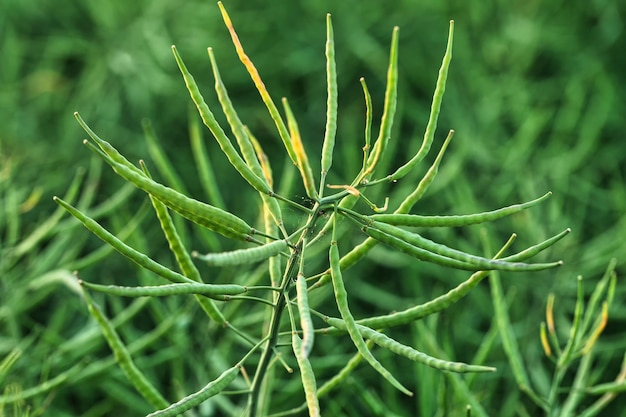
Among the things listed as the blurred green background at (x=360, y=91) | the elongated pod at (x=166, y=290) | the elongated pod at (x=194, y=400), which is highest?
the elongated pod at (x=166, y=290)

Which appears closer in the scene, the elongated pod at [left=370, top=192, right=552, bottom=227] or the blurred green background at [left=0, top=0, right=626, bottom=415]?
the elongated pod at [left=370, top=192, right=552, bottom=227]

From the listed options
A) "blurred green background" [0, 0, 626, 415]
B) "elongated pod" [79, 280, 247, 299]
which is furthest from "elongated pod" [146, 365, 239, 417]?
"blurred green background" [0, 0, 626, 415]

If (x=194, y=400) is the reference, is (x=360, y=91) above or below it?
below

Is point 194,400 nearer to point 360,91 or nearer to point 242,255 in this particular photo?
point 242,255

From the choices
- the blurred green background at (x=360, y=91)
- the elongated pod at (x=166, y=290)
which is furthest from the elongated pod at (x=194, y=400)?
the blurred green background at (x=360, y=91)

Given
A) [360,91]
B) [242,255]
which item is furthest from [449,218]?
[360,91]

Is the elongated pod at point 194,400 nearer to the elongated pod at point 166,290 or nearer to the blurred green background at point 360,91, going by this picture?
the elongated pod at point 166,290

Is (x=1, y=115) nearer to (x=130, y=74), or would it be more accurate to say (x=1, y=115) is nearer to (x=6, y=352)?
(x=130, y=74)

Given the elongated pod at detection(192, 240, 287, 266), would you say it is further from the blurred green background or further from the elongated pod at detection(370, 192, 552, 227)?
the blurred green background
